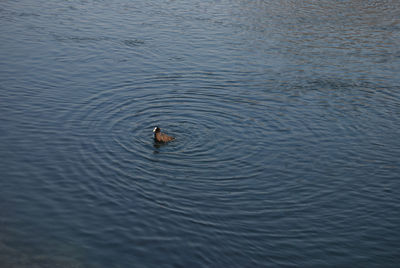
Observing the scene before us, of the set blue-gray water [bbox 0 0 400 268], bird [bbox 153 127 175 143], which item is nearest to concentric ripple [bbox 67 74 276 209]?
blue-gray water [bbox 0 0 400 268]

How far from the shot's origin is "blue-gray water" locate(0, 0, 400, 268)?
11195 mm

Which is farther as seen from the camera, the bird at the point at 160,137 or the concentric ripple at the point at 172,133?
the bird at the point at 160,137

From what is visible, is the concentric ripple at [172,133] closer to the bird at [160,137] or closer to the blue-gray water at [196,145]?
the blue-gray water at [196,145]

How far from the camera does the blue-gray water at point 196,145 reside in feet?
36.7

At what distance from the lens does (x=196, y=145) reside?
15.7m

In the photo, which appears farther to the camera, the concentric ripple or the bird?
the bird

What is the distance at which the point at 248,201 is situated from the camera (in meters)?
12.9

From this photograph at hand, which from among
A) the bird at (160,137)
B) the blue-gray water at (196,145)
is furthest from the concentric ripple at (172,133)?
the bird at (160,137)

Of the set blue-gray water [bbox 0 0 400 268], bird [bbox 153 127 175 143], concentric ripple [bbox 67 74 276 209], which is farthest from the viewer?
bird [bbox 153 127 175 143]

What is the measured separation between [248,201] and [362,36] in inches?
762

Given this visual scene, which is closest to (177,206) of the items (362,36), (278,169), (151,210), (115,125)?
(151,210)

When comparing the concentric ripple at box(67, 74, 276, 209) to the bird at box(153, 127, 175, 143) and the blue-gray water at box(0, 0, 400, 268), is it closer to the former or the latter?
the blue-gray water at box(0, 0, 400, 268)

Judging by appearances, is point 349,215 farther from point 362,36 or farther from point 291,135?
point 362,36

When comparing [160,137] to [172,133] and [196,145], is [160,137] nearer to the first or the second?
[172,133]
